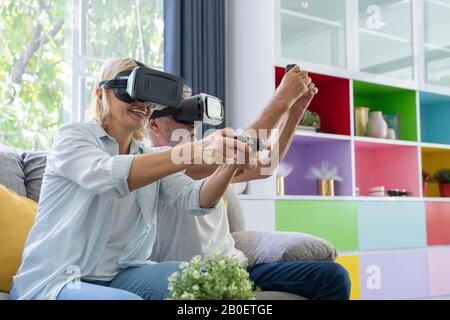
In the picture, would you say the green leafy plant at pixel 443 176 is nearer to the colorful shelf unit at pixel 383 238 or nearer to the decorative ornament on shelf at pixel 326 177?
the colorful shelf unit at pixel 383 238

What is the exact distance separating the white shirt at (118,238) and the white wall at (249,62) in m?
1.66

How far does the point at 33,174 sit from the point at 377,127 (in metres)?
2.33

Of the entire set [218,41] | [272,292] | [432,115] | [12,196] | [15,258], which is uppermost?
Answer: [218,41]

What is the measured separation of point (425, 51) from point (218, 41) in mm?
1400

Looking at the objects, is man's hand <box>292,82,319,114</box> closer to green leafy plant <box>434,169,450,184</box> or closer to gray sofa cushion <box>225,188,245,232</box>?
gray sofa cushion <box>225,188,245,232</box>

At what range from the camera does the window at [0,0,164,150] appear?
119 inches

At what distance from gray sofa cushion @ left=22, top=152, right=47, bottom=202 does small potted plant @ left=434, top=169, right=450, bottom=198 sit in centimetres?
294

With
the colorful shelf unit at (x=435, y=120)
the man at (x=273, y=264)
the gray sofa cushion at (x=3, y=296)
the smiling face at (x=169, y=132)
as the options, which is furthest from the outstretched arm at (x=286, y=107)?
the colorful shelf unit at (x=435, y=120)

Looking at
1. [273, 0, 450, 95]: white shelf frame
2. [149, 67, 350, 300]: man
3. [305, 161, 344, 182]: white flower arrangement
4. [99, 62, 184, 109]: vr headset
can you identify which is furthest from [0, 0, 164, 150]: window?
[99, 62, 184, 109]: vr headset

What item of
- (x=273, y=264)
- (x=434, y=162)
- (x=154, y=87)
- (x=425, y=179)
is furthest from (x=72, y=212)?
(x=434, y=162)

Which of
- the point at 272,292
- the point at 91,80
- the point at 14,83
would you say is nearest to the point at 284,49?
the point at 91,80

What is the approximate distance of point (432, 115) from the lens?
4.23 meters

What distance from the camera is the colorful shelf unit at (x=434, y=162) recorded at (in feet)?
13.4

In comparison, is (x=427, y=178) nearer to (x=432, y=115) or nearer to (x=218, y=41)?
(x=432, y=115)
